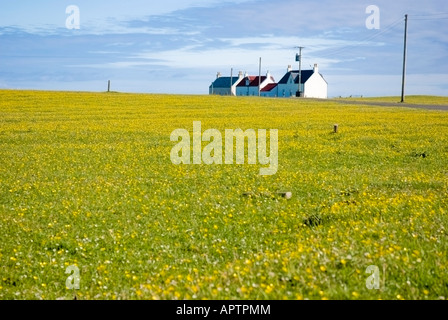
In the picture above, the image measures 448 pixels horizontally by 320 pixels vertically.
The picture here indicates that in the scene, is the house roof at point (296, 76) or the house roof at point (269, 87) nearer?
the house roof at point (296, 76)

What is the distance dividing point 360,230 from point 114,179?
13751 millimetres

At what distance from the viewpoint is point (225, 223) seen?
15.3 metres

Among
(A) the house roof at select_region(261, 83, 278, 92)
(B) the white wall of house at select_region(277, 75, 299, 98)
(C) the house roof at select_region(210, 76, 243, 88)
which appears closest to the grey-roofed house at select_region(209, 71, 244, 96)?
(C) the house roof at select_region(210, 76, 243, 88)

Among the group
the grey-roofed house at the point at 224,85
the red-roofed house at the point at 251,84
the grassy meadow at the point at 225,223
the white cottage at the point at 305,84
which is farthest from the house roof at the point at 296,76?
the grassy meadow at the point at 225,223

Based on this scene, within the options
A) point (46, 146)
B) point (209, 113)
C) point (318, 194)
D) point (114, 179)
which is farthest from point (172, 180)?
point (209, 113)

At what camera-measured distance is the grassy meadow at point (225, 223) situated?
888cm

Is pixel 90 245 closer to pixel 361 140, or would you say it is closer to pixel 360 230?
pixel 360 230

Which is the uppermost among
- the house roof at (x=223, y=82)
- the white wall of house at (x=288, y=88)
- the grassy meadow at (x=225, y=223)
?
the house roof at (x=223, y=82)

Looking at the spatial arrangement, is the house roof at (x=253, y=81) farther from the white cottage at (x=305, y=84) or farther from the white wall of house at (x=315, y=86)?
the white wall of house at (x=315, y=86)

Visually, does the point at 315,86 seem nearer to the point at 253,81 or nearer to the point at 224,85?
the point at 253,81
